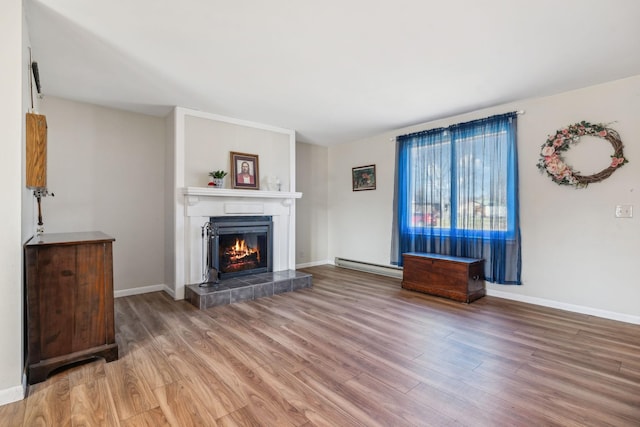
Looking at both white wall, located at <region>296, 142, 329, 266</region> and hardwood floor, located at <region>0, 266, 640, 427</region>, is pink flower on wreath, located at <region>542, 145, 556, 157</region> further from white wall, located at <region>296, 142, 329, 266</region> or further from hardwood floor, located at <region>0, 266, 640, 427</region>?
white wall, located at <region>296, 142, 329, 266</region>

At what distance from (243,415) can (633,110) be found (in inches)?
174

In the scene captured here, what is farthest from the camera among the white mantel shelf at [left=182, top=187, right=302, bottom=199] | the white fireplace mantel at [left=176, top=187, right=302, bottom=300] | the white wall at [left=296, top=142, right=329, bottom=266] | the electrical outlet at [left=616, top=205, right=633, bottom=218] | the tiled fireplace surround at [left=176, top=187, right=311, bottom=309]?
the white wall at [left=296, top=142, right=329, bottom=266]

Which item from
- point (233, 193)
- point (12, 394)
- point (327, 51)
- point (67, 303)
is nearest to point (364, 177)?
point (233, 193)

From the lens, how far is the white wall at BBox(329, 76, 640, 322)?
121 inches

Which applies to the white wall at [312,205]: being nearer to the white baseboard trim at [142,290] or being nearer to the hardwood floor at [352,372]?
the white baseboard trim at [142,290]

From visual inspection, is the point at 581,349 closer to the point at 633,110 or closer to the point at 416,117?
the point at 633,110

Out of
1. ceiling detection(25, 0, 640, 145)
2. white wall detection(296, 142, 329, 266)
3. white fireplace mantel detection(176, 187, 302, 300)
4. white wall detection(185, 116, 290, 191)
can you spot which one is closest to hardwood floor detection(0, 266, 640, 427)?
white fireplace mantel detection(176, 187, 302, 300)

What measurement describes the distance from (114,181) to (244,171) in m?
1.70

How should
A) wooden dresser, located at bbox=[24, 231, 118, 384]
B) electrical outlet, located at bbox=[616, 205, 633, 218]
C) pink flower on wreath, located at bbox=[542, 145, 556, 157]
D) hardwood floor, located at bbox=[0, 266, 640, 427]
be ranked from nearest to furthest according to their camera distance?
hardwood floor, located at bbox=[0, 266, 640, 427] < wooden dresser, located at bbox=[24, 231, 118, 384] < electrical outlet, located at bbox=[616, 205, 633, 218] < pink flower on wreath, located at bbox=[542, 145, 556, 157]

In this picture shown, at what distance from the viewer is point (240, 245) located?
177 inches

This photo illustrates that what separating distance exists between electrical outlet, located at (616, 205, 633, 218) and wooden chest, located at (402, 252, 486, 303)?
1.44m

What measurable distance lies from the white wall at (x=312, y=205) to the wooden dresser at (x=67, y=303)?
3828 mm

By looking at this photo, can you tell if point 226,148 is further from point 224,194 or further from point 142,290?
point 142,290

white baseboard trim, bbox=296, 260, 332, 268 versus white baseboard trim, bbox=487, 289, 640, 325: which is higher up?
white baseboard trim, bbox=296, 260, 332, 268
